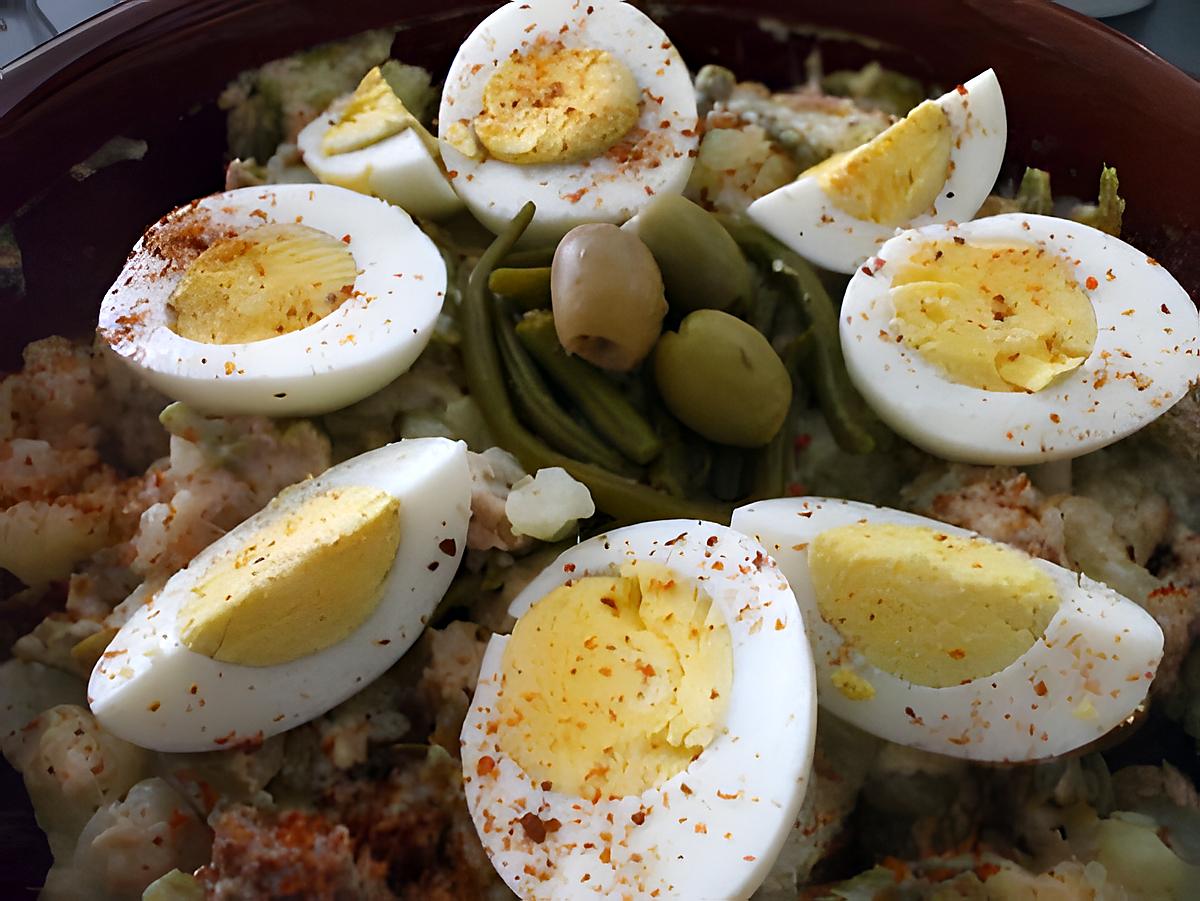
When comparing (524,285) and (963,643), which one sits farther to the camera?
(524,285)

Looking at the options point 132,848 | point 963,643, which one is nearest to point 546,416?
point 963,643

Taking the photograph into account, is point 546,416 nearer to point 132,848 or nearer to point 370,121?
point 370,121

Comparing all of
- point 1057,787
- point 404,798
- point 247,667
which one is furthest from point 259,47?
point 1057,787

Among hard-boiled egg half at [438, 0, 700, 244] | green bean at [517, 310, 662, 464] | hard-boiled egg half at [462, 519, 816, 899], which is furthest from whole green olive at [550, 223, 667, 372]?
hard-boiled egg half at [462, 519, 816, 899]

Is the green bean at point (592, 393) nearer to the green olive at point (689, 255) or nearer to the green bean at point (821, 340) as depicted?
the green olive at point (689, 255)

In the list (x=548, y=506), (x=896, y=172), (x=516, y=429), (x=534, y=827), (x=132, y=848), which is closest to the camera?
(x=534, y=827)
